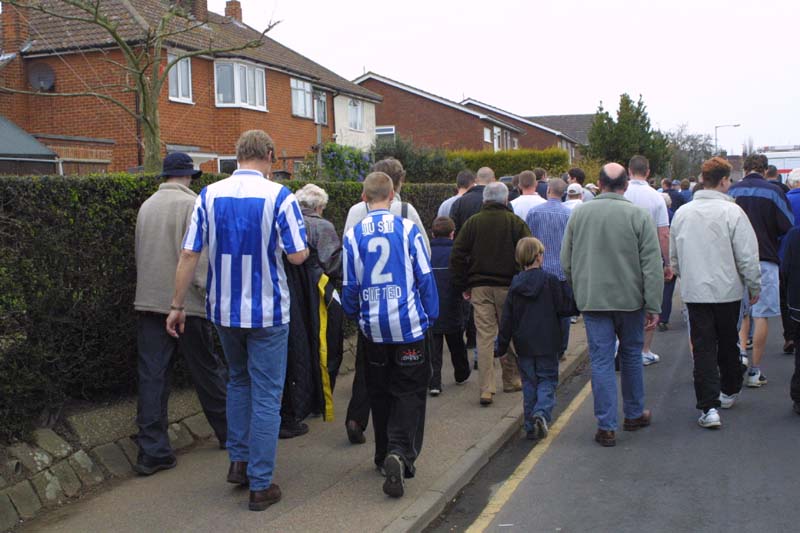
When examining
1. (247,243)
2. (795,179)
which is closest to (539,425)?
(247,243)

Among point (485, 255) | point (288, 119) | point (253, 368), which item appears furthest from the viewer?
point (288, 119)

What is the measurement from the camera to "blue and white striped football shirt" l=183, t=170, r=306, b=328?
5.17 metres

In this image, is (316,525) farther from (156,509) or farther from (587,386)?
(587,386)

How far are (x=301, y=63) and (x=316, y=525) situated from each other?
32.9 meters

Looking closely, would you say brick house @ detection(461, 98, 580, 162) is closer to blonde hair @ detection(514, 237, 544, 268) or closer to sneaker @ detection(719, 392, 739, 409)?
sneaker @ detection(719, 392, 739, 409)

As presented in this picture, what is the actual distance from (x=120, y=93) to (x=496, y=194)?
19828 millimetres

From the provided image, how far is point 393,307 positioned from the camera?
17.9ft

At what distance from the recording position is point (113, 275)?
625 centimetres

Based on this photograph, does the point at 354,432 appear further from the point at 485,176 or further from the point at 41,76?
the point at 41,76

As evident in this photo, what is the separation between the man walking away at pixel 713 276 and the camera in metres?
7.02

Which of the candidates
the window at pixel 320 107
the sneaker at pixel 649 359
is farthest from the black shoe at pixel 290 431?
the window at pixel 320 107

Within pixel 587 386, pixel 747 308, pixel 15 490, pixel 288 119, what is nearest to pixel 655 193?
pixel 747 308

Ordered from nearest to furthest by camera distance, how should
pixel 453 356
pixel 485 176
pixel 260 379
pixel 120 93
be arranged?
pixel 260 379, pixel 453 356, pixel 485 176, pixel 120 93

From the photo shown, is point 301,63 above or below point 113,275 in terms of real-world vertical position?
above
